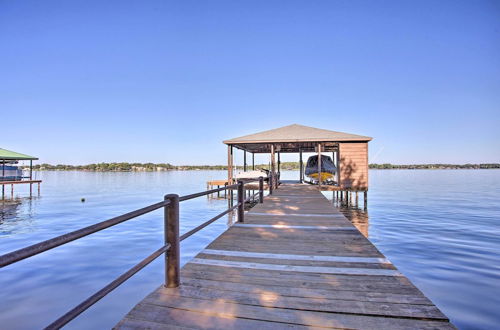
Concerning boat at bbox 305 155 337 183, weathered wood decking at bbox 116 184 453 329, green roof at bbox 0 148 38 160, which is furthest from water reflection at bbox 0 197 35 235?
boat at bbox 305 155 337 183

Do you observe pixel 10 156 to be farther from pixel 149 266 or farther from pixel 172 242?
pixel 172 242

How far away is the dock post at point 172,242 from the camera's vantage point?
2943 millimetres

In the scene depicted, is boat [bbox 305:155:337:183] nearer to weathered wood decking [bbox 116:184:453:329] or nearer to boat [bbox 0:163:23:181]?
weathered wood decking [bbox 116:184:453:329]

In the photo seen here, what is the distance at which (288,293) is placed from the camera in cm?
283

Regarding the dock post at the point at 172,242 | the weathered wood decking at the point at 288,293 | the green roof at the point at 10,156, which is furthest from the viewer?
the green roof at the point at 10,156

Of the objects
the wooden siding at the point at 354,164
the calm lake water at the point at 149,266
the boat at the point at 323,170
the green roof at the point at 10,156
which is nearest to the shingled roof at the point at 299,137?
the wooden siding at the point at 354,164

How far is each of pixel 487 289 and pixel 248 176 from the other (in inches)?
526

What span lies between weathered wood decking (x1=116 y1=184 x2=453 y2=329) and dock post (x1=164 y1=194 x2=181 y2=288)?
0.39ft

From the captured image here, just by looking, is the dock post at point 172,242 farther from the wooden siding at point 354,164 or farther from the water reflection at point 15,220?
the wooden siding at point 354,164

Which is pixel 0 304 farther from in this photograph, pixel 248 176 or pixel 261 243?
pixel 248 176

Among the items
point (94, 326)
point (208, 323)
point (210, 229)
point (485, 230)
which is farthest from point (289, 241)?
point (485, 230)

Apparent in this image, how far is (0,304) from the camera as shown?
5.49 meters

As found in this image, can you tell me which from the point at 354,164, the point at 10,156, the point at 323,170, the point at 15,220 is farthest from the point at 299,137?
the point at 10,156

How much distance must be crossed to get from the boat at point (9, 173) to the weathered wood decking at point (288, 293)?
29127mm
